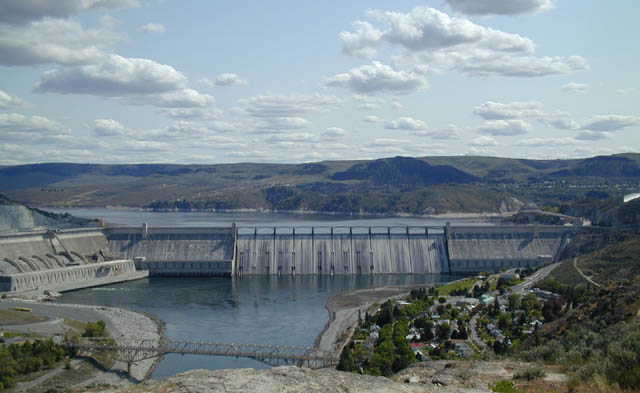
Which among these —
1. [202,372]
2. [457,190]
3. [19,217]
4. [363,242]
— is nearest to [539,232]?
[363,242]

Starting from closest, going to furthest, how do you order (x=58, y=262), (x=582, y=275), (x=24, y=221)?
(x=582, y=275)
(x=58, y=262)
(x=24, y=221)

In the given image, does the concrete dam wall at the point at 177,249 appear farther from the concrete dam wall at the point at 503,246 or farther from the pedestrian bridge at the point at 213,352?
the pedestrian bridge at the point at 213,352

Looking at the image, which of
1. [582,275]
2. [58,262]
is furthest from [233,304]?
[582,275]

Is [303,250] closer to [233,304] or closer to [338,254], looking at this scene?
[338,254]

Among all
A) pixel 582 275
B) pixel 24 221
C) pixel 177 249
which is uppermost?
pixel 24 221

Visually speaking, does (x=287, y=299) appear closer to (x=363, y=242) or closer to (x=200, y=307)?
(x=200, y=307)

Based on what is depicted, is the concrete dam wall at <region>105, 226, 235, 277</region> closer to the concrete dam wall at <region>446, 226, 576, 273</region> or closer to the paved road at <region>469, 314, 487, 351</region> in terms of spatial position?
the concrete dam wall at <region>446, 226, 576, 273</region>

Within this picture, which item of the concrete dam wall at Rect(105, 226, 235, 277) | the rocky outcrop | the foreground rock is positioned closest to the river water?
the concrete dam wall at Rect(105, 226, 235, 277)
